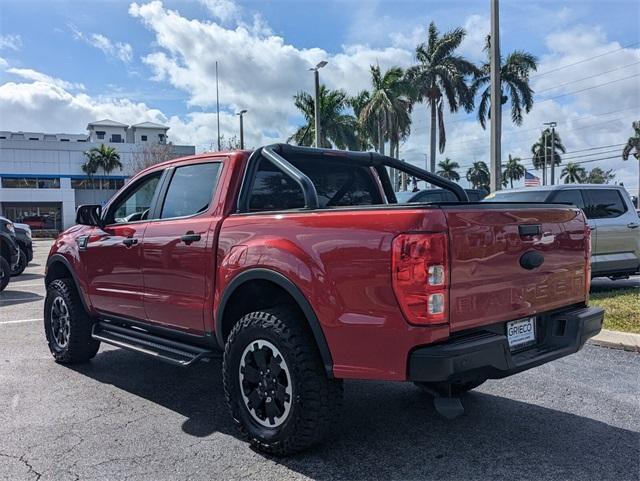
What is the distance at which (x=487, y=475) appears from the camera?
3055 mm

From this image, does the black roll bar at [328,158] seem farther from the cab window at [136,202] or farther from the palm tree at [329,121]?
the palm tree at [329,121]

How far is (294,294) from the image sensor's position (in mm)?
3193

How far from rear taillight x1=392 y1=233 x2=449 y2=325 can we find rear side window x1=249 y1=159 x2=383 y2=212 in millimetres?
1609

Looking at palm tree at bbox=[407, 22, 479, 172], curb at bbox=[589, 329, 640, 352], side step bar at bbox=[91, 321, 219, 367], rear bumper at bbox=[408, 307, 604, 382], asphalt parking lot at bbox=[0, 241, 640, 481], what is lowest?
asphalt parking lot at bbox=[0, 241, 640, 481]

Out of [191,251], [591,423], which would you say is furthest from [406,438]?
[191,251]

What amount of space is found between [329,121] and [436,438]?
1459 inches

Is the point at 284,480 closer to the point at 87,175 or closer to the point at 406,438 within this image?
the point at 406,438

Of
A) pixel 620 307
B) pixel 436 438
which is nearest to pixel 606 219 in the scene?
pixel 620 307

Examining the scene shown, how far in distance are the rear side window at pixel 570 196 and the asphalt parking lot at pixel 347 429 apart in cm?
385

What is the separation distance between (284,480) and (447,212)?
1749mm

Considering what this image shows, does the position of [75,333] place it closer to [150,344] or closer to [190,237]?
[150,344]

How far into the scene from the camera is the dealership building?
53.6 metres

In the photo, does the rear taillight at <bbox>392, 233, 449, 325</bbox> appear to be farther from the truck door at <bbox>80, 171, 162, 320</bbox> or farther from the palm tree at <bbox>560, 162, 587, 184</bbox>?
the palm tree at <bbox>560, 162, 587, 184</bbox>

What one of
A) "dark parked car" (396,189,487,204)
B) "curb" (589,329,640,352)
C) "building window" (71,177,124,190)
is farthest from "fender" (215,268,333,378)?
"building window" (71,177,124,190)
